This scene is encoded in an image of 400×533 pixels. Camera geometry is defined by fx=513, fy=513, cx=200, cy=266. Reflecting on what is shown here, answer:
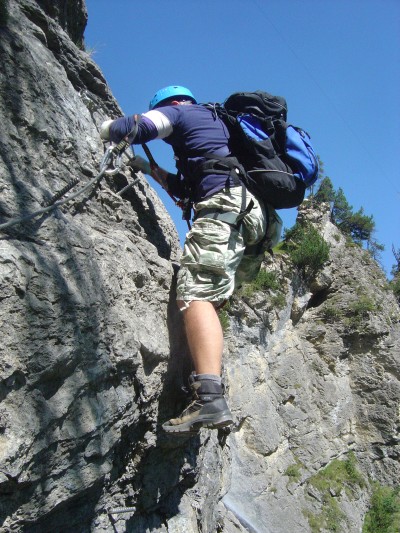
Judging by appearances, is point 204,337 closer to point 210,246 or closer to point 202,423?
point 202,423

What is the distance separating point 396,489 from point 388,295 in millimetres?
5445

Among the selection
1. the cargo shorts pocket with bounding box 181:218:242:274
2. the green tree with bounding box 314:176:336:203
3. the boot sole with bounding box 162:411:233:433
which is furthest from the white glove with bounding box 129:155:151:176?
the green tree with bounding box 314:176:336:203

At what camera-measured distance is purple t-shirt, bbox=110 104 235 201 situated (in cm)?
381

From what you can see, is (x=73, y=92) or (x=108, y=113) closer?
(x=73, y=92)

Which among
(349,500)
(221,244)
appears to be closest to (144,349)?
(221,244)

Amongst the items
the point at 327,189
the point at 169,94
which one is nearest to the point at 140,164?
the point at 169,94

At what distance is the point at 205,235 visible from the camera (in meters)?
3.70

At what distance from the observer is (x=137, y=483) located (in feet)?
12.4

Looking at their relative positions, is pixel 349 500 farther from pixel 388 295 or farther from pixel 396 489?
pixel 388 295

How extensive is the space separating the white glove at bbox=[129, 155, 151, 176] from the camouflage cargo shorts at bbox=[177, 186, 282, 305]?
0.89 metres

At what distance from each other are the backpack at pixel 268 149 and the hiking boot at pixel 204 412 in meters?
1.57

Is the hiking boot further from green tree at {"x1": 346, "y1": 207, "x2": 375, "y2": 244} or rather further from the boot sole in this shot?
green tree at {"x1": 346, "y1": 207, "x2": 375, "y2": 244}

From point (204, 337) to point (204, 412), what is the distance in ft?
1.61

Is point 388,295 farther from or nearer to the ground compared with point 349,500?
farther from the ground
